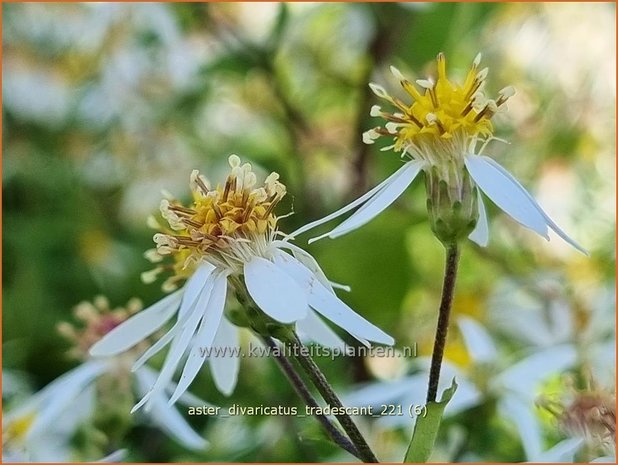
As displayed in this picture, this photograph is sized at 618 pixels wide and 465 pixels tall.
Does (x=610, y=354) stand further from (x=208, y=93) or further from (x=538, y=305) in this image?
(x=208, y=93)

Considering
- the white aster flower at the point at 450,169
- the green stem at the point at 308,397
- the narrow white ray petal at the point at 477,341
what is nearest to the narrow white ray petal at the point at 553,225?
the white aster flower at the point at 450,169

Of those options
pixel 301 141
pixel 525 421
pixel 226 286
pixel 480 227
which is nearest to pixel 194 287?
pixel 226 286

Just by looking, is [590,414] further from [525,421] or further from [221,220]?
[221,220]

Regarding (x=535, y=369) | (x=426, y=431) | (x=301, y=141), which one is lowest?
(x=426, y=431)

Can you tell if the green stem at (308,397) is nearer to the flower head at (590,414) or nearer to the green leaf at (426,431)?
the green leaf at (426,431)

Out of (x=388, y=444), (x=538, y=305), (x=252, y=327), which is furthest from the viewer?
(x=538, y=305)

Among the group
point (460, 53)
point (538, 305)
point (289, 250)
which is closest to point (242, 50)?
point (460, 53)

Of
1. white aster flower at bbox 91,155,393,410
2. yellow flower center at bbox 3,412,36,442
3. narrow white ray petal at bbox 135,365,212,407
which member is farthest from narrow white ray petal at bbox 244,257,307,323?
yellow flower center at bbox 3,412,36,442
